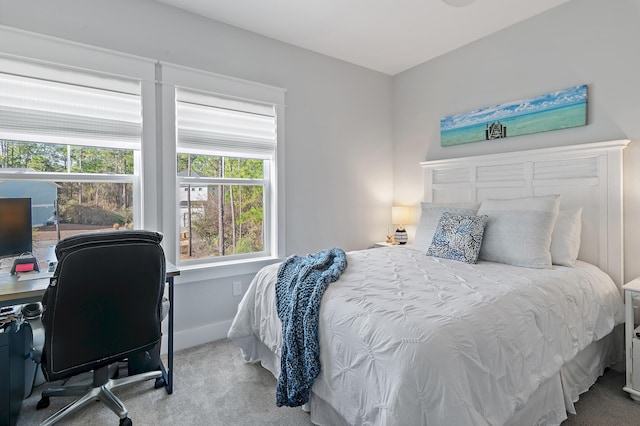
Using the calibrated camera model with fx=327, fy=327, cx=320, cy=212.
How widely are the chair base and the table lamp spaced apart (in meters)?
2.80

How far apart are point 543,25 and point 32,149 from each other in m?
3.99

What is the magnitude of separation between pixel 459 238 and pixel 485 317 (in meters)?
1.15

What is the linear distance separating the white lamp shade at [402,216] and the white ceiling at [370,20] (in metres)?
1.69

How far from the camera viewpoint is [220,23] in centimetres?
281

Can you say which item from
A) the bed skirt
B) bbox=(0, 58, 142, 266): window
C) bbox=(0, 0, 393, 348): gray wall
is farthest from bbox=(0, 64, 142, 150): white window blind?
the bed skirt

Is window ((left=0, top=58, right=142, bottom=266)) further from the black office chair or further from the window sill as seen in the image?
the black office chair

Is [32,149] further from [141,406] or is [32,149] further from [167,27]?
[141,406]

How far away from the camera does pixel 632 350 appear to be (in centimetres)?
196

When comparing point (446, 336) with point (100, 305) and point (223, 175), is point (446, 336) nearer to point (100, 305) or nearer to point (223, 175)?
point (100, 305)

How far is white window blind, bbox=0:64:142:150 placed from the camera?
6.79ft

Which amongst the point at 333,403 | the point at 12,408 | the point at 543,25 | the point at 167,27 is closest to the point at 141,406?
the point at 12,408

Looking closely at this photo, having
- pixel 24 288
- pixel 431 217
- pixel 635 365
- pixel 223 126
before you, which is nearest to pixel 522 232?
pixel 431 217

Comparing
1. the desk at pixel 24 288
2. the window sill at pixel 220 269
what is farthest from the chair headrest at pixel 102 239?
the window sill at pixel 220 269

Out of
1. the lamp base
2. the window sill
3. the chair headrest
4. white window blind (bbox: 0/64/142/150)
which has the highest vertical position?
white window blind (bbox: 0/64/142/150)
